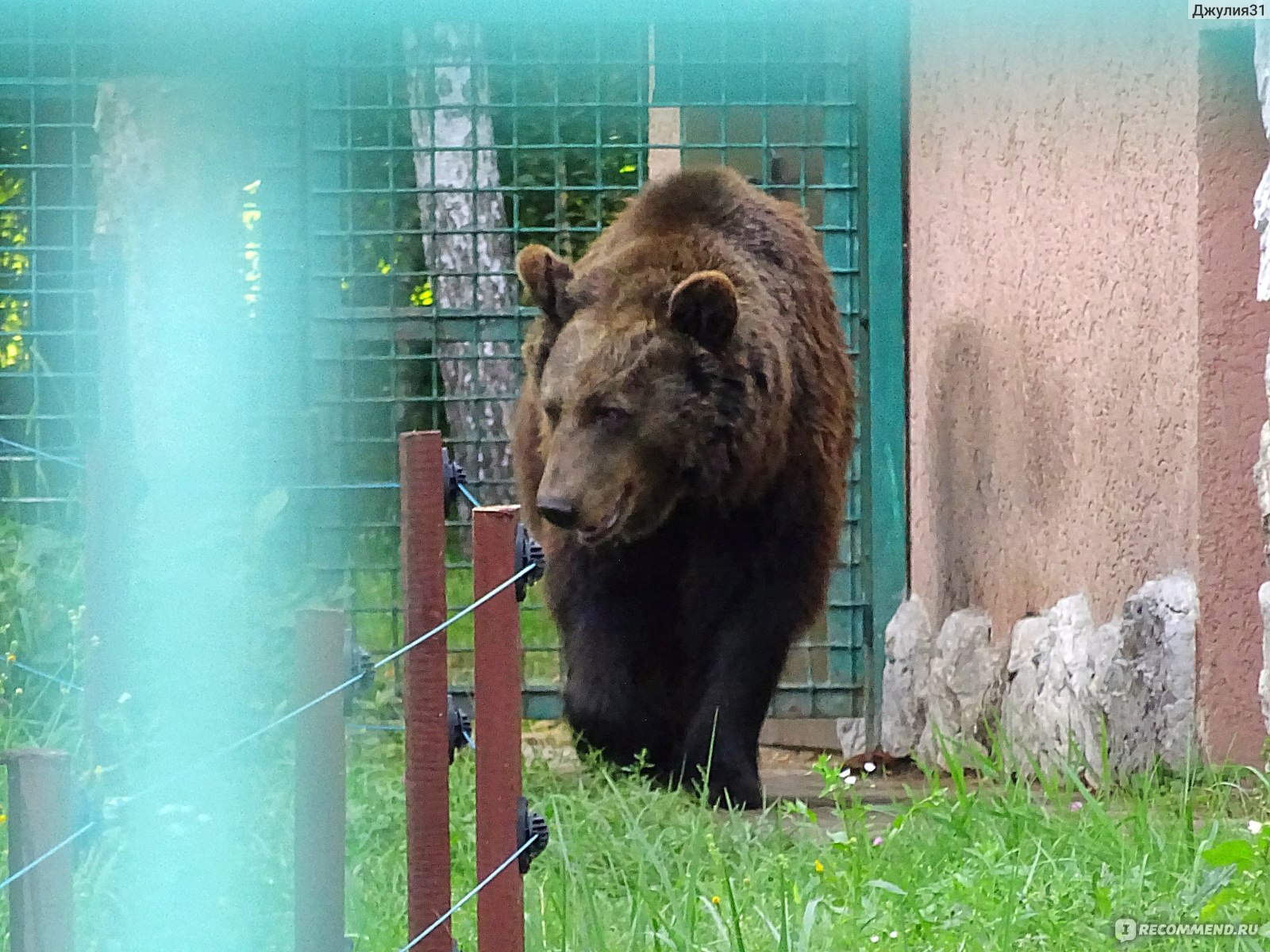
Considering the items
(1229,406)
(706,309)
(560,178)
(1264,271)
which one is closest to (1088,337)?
(1229,406)

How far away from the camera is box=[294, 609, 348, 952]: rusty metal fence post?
4.40 ft

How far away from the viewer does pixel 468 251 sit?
311 inches

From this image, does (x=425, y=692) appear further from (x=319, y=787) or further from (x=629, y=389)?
(x=629, y=389)

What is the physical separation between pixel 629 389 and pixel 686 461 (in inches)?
10.5

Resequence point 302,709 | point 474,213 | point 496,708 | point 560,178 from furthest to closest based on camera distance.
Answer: point 474,213, point 560,178, point 496,708, point 302,709

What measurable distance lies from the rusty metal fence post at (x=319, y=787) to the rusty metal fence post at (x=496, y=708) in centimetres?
34

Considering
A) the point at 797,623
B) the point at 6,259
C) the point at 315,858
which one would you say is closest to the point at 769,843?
the point at 797,623

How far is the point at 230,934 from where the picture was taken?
98 cm

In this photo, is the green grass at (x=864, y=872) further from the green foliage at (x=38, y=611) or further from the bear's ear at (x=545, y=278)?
the bear's ear at (x=545, y=278)

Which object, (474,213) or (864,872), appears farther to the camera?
(474,213)

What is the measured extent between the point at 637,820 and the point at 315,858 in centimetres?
209

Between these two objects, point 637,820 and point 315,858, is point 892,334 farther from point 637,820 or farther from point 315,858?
point 315,858

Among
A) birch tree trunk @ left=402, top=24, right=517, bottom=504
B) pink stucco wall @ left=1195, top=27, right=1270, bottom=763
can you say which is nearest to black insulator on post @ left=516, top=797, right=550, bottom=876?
pink stucco wall @ left=1195, top=27, right=1270, bottom=763

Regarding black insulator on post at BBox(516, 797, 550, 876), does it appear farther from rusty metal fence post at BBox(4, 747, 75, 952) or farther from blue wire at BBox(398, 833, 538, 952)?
rusty metal fence post at BBox(4, 747, 75, 952)
